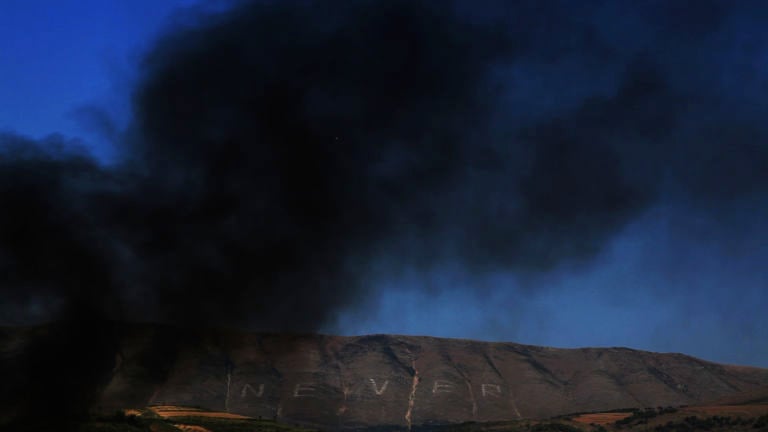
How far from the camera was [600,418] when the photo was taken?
137500 millimetres

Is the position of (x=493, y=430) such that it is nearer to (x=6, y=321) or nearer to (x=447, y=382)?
(x=447, y=382)

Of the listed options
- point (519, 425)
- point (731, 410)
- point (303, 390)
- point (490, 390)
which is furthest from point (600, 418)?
point (303, 390)

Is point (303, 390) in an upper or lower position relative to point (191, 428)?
upper

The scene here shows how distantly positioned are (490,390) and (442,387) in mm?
12038

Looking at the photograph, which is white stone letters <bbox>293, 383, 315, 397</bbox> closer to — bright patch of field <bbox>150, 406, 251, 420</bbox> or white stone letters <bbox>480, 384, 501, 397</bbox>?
white stone letters <bbox>480, 384, 501, 397</bbox>

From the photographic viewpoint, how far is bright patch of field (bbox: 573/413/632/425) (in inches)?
5172

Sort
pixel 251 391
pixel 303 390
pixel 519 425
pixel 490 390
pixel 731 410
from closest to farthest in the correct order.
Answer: pixel 731 410, pixel 519 425, pixel 251 391, pixel 303 390, pixel 490 390

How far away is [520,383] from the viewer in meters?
198

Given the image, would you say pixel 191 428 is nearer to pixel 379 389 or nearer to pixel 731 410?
pixel 731 410

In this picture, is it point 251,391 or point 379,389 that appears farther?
point 379,389

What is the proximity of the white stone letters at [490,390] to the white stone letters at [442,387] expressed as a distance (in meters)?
7.94

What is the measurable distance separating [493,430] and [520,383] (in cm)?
7375

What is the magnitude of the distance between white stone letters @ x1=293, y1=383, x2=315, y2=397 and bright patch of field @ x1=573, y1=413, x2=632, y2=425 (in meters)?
64.4

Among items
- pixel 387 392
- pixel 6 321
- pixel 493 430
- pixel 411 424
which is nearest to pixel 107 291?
pixel 6 321
